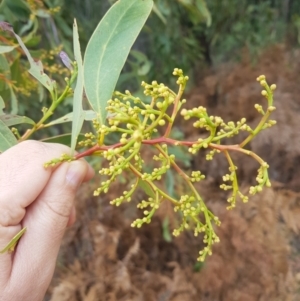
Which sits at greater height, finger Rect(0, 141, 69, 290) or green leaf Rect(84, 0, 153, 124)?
green leaf Rect(84, 0, 153, 124)

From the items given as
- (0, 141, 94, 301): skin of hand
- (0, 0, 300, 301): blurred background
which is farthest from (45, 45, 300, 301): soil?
(0, 141, 94, 301): skin of hand

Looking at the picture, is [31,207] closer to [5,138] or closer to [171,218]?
[5,138]

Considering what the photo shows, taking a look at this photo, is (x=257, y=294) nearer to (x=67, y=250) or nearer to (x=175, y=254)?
(x=175, y=254)

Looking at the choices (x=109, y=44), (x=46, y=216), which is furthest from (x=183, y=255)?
(x=109, y=44)

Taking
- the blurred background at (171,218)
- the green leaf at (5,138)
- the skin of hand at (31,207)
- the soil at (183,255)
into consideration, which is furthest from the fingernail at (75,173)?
the soil at (183,255)

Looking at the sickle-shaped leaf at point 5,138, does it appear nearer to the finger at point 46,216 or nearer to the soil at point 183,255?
the finger at point 46,216

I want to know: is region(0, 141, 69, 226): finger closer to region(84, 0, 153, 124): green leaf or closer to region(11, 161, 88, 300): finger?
region(11, 161, 88, 300): finger

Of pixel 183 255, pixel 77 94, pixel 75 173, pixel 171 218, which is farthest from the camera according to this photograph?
pixel 183 255
